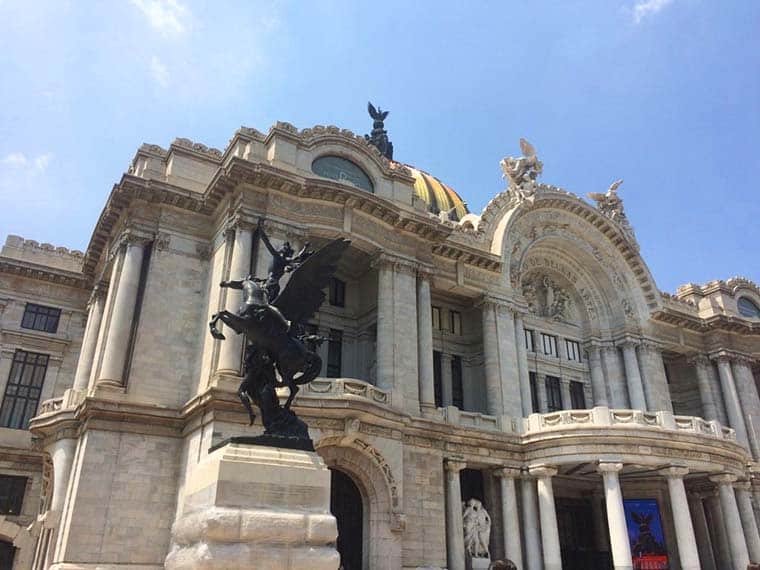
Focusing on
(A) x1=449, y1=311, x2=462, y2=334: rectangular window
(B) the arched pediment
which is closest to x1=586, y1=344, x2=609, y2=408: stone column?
(B) the arched pediment

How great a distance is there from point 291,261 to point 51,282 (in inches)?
1086

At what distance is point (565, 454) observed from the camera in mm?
26188

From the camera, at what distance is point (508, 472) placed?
26.9 m

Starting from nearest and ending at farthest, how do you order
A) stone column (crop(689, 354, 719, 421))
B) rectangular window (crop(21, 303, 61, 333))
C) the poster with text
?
1. the poster with text
2. rectangular window (crop(21, 303, 61, 333))
3. stone column (crop(689, 354, 719, 421))

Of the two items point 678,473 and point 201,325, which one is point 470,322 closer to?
point 678,473

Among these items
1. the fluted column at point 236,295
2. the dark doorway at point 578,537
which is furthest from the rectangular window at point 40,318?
the dark doorway at point 578,537

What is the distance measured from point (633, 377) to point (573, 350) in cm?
347

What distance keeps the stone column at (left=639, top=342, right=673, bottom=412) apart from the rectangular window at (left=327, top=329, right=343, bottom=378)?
17100mm

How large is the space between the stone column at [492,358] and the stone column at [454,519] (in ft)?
12.5

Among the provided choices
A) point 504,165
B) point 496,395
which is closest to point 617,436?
point 496,395

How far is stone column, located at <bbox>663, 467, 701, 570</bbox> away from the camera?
24391mm

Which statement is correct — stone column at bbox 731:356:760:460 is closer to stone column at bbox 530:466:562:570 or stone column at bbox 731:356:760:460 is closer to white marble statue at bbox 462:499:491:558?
stone column at bbox 530:466:562:570

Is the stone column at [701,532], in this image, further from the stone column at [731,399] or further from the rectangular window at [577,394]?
the rectangular window at [577,394]

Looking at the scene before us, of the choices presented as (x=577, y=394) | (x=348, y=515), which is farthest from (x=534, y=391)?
(x=348, y=515)
